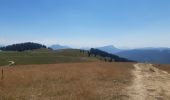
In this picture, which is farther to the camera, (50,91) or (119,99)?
(50,91)

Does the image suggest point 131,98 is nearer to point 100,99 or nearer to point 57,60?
point 100,99

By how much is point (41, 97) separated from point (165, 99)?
291 inches

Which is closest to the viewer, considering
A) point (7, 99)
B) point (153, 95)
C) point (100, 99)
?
point (7, 99)

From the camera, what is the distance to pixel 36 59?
134 meters

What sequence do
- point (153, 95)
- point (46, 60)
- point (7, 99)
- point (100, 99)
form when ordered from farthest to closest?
point (46, 60)
point (153, 95)
point (100, 99)
point (7, 99)

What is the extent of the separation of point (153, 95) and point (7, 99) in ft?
30.6

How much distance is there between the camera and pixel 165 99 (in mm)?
19859

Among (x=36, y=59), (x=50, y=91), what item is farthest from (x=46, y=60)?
(x=50, y=91)

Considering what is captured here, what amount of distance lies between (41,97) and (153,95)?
727cm

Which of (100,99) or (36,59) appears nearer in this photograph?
(100,99)

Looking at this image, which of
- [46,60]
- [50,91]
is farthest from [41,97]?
[46,60]

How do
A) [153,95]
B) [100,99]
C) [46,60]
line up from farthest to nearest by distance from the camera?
[46,60] < [153,95] < [100,99]

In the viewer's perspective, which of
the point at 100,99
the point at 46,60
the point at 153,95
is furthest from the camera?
the point at 46,60

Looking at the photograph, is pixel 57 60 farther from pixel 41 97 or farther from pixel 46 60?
pixel 41 97
